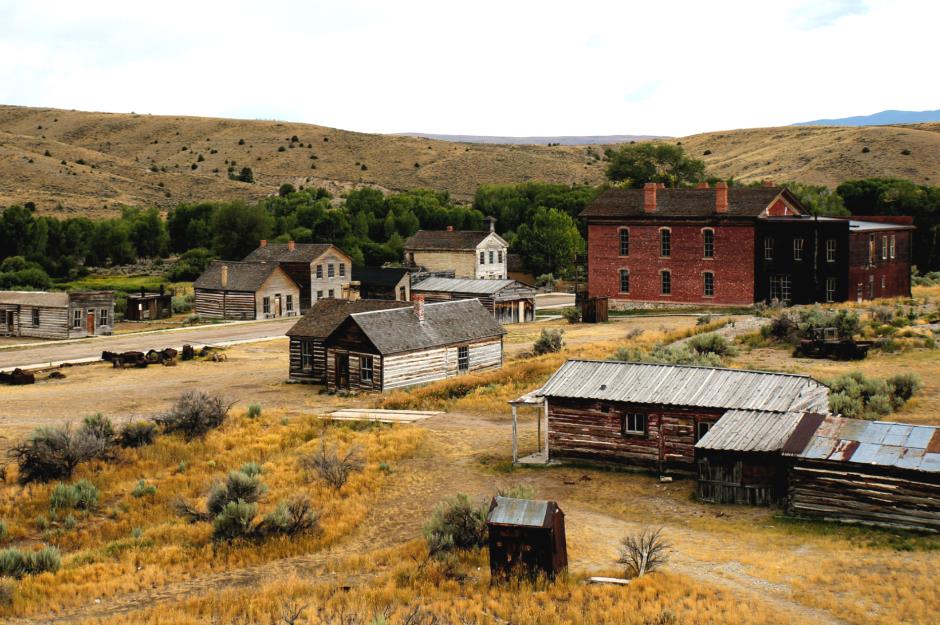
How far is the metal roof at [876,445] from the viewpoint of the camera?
2012 cm

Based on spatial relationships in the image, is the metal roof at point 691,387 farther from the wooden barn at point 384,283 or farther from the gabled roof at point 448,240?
the gabled roof at point 448,240

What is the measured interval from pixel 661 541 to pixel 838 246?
41081 millimetres

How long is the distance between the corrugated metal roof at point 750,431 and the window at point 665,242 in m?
39.3

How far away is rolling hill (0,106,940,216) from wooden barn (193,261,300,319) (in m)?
53.8

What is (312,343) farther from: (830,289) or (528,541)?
(830,289)

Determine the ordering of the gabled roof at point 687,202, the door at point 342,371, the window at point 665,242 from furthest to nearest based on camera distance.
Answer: the window at point 665,242 → the gabled roof at point 687,202 → the door at point 342,371

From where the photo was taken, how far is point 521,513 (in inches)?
706

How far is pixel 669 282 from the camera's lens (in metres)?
63.3

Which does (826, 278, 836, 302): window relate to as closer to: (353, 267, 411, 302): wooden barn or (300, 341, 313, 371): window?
(353, 267, 411, 302): wooden barn

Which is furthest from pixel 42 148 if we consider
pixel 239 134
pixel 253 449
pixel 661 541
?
pixel 661 541

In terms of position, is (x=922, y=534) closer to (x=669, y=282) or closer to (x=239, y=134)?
(x=669, y=282)

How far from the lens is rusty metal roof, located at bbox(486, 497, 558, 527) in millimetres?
17625

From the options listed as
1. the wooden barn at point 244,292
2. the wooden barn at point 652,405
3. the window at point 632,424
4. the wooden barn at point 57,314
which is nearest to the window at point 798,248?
the wooden barn at point 244,292

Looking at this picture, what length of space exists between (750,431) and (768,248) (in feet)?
126
